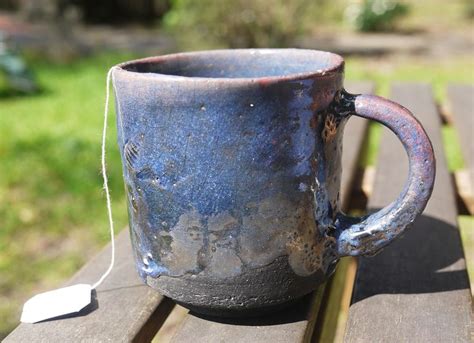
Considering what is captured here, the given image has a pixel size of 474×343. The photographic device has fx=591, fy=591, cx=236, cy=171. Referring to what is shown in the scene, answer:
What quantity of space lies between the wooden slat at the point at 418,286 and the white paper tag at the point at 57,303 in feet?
1.28

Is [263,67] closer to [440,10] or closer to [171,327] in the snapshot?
[171,327]

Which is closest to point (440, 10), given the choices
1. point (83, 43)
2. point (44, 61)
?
point (83, 43)

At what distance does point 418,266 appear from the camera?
98 cm

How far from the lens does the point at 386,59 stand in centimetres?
640

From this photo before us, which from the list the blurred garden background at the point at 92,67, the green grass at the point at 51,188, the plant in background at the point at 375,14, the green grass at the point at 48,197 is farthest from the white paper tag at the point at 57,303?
the plant in background at the point at 375,14

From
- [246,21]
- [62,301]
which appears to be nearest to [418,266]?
[62,301]

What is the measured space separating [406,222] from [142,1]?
9.82 metres

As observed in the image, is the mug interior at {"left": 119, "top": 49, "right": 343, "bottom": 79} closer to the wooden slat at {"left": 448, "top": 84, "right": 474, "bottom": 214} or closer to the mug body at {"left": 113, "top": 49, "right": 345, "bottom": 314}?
the mug body at {"left": 113, "top": 49, "right": 345, "bottom": 314}

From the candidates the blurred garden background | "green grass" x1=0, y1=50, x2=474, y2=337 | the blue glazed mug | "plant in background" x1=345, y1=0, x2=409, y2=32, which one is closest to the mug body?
the blue glazed mug

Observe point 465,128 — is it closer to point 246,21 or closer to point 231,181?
point 231,181

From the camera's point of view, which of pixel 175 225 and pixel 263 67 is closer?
pixel 175 225

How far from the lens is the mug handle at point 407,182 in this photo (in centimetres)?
79

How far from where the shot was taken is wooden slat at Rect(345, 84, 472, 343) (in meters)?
0.80

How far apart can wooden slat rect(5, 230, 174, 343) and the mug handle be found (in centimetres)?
29
